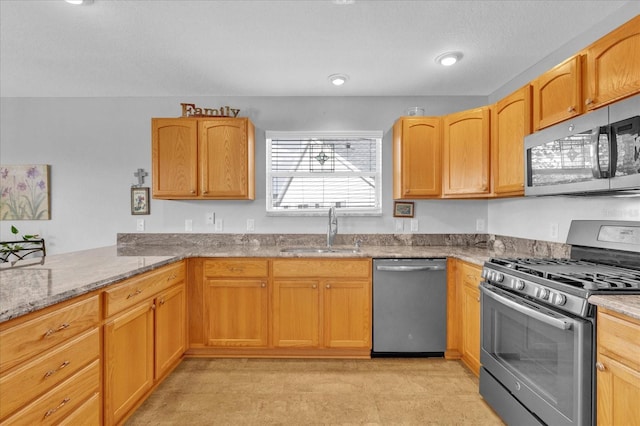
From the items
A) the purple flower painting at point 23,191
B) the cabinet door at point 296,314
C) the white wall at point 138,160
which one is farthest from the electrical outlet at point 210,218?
the purple flower painting at point 23,191

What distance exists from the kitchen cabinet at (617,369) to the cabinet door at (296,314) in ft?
5.92

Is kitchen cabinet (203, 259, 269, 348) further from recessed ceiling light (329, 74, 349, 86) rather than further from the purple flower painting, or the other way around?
the purple flower painting

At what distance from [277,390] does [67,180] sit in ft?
9.84

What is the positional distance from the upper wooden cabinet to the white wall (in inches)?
14.9

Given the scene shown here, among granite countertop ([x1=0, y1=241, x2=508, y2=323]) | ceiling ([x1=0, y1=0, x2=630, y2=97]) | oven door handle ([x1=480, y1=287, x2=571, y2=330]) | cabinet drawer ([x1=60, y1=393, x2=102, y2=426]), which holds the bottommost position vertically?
cabinet drawer ([x1=60, y1=393, x2=102, y2=426])

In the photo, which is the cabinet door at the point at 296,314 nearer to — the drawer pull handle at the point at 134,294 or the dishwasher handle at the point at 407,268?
the dishwasher handle at the point at 407,268

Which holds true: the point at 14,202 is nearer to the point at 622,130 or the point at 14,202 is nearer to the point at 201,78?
the point at 201,78

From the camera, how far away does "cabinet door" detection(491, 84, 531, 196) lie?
2244mm

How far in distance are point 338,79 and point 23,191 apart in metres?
3.37

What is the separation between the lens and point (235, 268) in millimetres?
2688

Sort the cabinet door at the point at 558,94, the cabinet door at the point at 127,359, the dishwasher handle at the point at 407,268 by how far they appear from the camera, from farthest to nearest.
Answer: the dishwasher handle at the point at 407,268 < the cabinet door at the point at 558,94 < the cabinet door at the point at 127,359

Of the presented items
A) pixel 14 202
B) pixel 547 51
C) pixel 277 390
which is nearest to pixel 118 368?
pixel 277 390

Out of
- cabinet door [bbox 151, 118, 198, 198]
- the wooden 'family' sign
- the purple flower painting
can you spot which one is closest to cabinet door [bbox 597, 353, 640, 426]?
cabinet door [bbox 151, 118, 198, 198]

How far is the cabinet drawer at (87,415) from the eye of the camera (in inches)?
53.7
